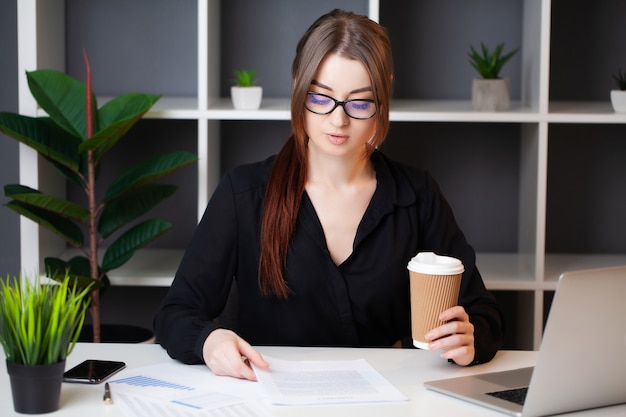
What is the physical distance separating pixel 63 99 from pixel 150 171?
333 millimetres

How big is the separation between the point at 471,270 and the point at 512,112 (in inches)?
34.8

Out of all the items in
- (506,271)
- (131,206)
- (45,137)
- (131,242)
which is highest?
(45,137)

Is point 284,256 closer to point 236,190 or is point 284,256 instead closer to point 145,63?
point 236,190

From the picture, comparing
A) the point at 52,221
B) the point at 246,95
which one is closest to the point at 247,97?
the point at 246,95

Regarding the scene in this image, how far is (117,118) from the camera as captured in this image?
8.70ft

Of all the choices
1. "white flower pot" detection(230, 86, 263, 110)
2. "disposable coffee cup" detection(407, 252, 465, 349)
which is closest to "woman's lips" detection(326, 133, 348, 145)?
"disposable coffee cup" detection(407, 252, 465, 349)

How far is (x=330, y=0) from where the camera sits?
3.09 m

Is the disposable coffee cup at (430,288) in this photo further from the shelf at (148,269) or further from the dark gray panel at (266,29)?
the dark gray panel at (266,29)

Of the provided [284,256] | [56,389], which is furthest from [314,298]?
[56,389]

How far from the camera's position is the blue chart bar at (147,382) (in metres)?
1.54

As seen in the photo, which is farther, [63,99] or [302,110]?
[63,99]

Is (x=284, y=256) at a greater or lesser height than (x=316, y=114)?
lesser

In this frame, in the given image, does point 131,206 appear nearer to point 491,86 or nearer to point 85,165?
point 85,165

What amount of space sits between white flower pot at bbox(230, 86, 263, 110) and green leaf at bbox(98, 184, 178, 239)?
1.12 feet
